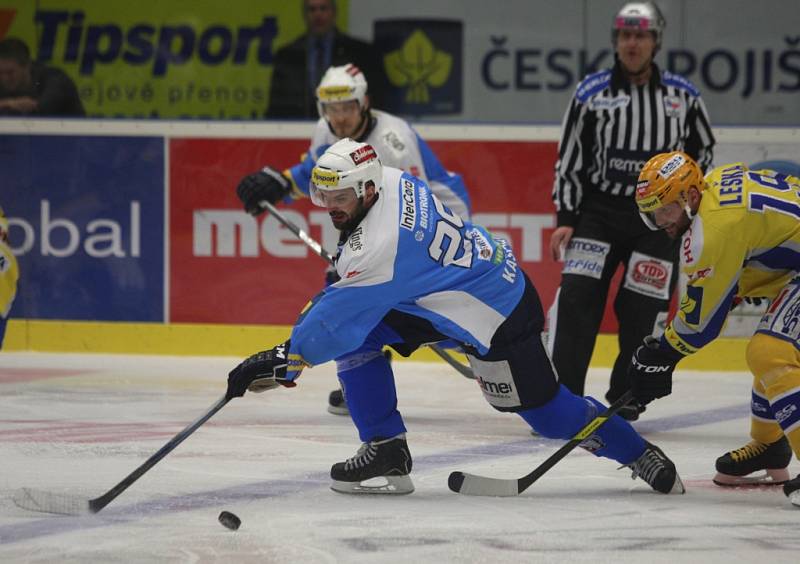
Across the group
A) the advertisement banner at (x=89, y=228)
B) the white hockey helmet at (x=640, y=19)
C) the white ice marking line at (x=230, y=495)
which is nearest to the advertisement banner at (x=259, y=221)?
the advertisement banner at (x=89, y=228)

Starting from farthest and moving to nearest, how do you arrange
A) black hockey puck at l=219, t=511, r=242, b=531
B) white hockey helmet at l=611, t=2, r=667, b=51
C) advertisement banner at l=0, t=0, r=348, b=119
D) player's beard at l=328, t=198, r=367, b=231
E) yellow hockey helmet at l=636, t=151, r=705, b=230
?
advertisement banner at l=0, t=0, r=348, b=119 → white hockey helmet at l=611, t=2, r=667, b=51 → yellow hockey helmet at l=636, t=151, r=705, b=230 → player's beard at l=328, t=198, r=367, b=231 → black hockey puck at l=219, t=511, r=242, b=531

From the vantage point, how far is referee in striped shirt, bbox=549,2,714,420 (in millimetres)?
4938

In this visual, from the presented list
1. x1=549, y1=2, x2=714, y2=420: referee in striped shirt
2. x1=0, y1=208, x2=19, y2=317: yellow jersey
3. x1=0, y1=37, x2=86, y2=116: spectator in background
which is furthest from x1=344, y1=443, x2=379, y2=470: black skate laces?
x1=0, y1=37, x2=86, y2=116: spectator in background

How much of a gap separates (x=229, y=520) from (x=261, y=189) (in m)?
2.00

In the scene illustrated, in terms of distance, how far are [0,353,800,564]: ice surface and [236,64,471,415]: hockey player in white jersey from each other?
57cm

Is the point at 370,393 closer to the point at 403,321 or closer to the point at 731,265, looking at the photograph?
the point at 403,321

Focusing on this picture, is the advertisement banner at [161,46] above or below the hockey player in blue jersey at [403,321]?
above

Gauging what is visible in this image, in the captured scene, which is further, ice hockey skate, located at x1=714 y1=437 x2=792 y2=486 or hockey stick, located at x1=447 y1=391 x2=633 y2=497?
ice hockey skate, located at x1=714 y1=437 x2=792 y2=486

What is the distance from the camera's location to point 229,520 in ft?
10.8

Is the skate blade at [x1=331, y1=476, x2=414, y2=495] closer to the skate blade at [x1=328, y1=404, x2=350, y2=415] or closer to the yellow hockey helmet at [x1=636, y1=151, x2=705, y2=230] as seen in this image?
the yellow hockey helmet at [x1=636, y1=151, x2=705, y2=230]

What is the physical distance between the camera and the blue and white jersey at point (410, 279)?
343cm

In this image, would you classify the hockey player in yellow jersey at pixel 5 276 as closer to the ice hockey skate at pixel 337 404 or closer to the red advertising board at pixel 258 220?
the red advertising board at pixel 258 220

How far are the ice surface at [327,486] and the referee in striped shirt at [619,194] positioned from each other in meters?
0.35

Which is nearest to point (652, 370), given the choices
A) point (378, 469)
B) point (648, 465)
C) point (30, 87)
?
point (648, 465)
